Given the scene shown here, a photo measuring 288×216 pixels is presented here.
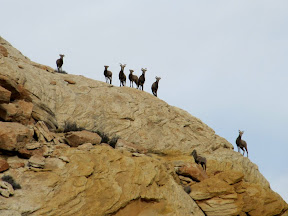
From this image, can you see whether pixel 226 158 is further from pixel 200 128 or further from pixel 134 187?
pixel 134 187

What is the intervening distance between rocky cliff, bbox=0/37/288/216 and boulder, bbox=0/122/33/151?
0.13ft

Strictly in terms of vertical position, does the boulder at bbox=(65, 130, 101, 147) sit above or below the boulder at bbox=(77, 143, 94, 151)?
above

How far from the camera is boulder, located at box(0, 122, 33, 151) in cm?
1202

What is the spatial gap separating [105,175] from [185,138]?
424 inches

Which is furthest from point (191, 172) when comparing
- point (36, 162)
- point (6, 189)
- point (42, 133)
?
point (6, 189)

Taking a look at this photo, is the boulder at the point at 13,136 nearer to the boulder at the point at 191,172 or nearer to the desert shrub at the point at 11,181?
the desert shrub at the point at 11,181

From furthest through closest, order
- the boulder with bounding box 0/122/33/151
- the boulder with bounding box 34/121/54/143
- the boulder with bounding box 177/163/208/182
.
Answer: the boulder with bounding box 177/163/208/182 < the boulder with bounding box 34/121/54/143 < the boulder with bounding box 0/122/33/151

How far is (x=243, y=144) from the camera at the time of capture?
28.4 metres

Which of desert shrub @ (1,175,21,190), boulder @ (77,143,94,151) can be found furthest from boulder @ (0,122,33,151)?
boulder @ (77,143,94,151)

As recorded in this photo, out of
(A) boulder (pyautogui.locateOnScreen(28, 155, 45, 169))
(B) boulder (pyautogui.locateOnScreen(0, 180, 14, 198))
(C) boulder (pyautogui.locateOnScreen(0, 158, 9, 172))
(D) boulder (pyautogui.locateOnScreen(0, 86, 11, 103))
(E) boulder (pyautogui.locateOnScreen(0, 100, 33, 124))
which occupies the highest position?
(D) boulder (pyautogui.locateOnScreen(0, 86, 11, 103))

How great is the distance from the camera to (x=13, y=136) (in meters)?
12.2

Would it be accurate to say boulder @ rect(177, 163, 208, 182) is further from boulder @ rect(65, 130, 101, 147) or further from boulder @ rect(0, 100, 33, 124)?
boulder @ rect(0, 100, 33, 124)

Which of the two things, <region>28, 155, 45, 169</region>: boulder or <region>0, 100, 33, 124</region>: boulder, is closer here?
<region>28, 155, 45, 169</region>: boulder

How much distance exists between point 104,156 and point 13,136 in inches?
148
